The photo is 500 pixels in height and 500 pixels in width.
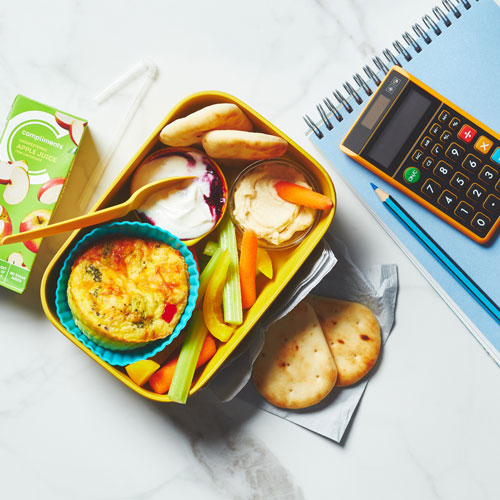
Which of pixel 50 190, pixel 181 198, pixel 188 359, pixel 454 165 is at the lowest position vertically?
pixel 188 359

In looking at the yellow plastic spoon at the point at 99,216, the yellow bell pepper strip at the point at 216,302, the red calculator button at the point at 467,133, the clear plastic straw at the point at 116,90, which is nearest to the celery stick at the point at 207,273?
the yellow bell pepper strip at the point at 216,302

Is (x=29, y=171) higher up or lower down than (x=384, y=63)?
lower down

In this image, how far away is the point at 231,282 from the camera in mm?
891

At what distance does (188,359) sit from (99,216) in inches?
11.1

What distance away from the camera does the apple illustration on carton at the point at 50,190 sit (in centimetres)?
88

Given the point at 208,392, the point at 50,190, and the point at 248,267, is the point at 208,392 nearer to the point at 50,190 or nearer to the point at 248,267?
the point at 248,267

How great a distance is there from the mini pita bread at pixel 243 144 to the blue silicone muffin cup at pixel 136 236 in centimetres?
17

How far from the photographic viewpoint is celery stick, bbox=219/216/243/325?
2.89 feet

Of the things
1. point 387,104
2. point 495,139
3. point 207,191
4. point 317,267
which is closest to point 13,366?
point 207,191

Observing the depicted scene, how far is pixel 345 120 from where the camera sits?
3.23 ft

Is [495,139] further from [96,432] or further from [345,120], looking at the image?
[96,432]

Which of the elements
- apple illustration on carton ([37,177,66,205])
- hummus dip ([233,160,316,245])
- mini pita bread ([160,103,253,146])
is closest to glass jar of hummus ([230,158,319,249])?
hummus dip ([233,160,316,245])

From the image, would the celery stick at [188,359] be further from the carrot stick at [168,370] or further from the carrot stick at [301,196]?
the carrot stick at [301,196]

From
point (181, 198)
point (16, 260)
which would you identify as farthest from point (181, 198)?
point (16, 260)
